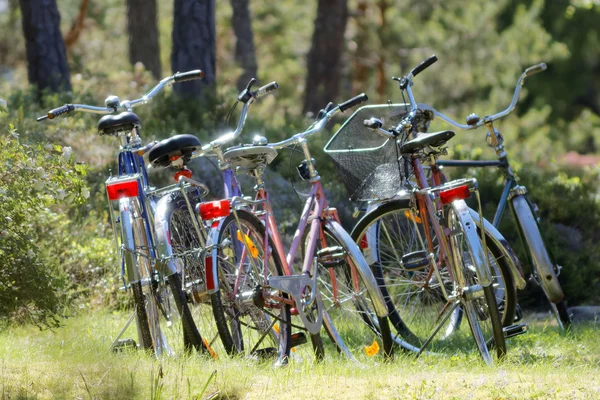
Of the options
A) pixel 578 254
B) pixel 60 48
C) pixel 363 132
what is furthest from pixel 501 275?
pixel 60 48

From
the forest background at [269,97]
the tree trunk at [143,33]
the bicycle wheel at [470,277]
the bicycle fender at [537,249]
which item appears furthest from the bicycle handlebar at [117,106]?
the tree trunk at [143,33]

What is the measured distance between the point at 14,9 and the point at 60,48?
1516 cm

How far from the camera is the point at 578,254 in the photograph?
942 cm

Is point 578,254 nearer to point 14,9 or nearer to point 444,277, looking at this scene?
point 444,277

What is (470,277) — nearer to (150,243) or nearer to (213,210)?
(213,210)

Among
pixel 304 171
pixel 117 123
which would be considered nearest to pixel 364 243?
pixel 304 171

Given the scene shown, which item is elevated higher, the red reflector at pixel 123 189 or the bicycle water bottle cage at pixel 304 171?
the red reflector at pixel 123 189

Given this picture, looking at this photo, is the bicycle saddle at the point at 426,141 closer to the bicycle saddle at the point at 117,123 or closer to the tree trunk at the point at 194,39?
the bicycle saddle at the point at 117,123

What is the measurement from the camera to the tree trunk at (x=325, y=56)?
17.9 metres

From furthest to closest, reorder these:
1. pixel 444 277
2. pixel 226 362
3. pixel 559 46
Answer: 1. pixel 559 46
2. pixel 444 277
3. pixel 226 362

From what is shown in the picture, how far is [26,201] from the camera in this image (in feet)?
18.2

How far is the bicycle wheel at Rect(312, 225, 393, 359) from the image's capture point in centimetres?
575

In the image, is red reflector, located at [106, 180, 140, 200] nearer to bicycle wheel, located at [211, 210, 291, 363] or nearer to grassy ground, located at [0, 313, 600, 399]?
bicycle wheel, located at [211, 210, 291, 363]

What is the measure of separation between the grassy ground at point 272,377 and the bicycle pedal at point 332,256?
0.53m
